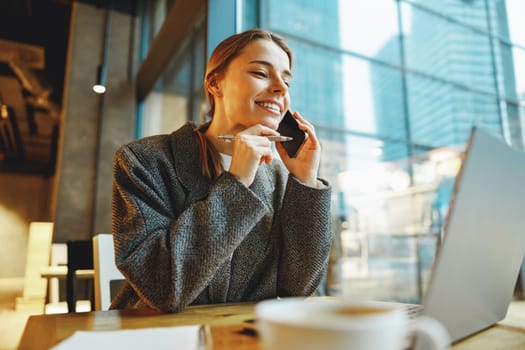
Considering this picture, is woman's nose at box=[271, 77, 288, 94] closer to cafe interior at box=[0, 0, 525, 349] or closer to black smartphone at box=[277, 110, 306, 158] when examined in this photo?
black smartphone at box=[277, 110, 306, 158]

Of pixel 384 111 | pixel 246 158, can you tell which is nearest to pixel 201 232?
pixel 246 158

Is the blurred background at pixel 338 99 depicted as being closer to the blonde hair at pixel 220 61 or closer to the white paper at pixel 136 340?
the blonde hair at pixel 220 61

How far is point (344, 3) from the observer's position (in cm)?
499

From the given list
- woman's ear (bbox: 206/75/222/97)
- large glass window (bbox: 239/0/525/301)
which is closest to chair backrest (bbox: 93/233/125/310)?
woman's ear (bbox: 206/75/222/97)

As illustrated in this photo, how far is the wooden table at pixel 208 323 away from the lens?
1.61 ft

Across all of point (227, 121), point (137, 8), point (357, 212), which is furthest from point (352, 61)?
point (227, 121)

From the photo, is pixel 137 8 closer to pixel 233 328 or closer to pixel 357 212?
pixel 357 212

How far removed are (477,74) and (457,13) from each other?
793mm

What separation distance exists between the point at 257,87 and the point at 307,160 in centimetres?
23

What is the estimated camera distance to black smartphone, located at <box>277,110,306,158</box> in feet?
3.61

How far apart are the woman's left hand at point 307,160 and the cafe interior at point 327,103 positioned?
2.26 meters

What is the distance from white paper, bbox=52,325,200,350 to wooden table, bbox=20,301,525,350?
0.11 feet

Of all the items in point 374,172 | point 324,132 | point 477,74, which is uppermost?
point 477,74

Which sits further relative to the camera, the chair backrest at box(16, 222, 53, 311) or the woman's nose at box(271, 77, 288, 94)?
the chair backrest at box(16, 222, 53, 311)
